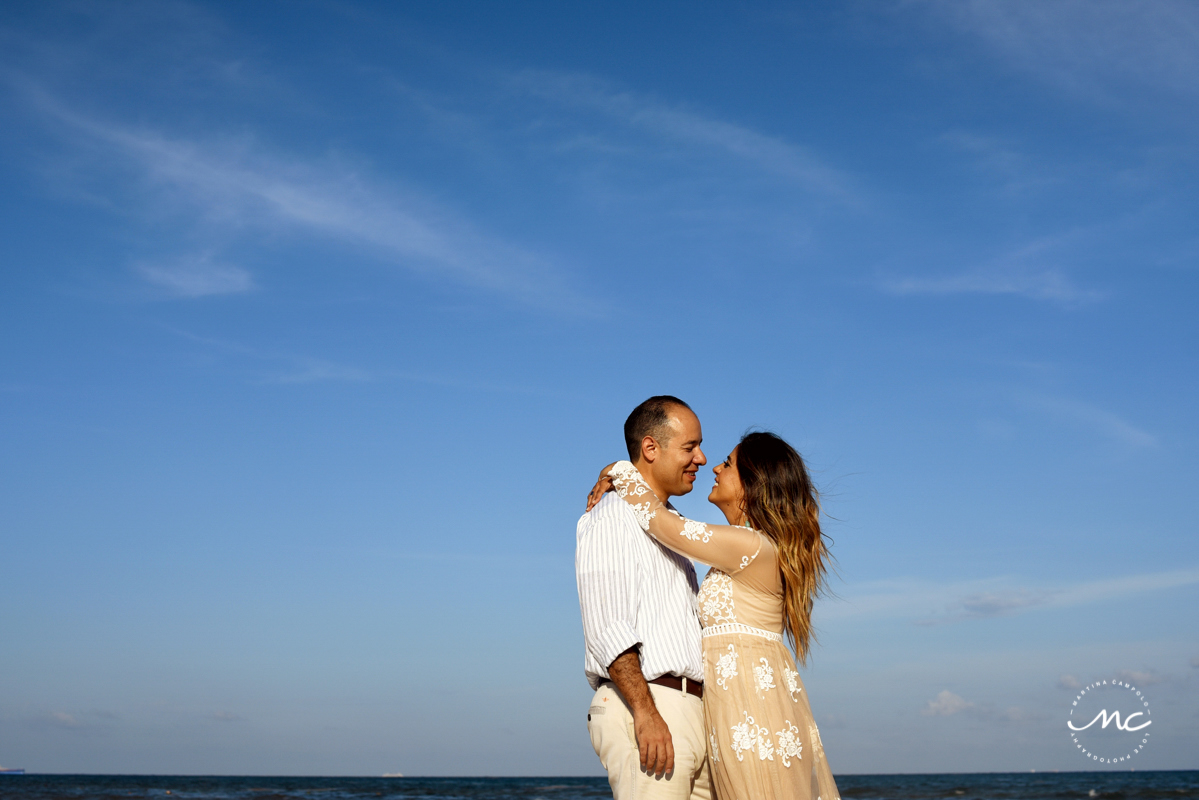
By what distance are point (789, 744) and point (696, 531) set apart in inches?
38.7

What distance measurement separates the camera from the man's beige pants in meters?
3.87

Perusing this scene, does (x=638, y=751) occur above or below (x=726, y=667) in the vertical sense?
below

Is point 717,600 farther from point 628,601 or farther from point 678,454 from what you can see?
point 678,454

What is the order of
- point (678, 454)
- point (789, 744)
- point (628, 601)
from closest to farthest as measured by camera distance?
point (628, 601), point (789, 744), point (678, 454)

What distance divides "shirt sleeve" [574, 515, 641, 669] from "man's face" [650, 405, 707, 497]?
422mm

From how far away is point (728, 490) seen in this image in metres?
4.62

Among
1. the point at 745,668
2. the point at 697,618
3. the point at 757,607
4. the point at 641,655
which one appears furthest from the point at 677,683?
the point at 757,607

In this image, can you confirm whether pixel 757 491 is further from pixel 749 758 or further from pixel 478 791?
pixel 478 791

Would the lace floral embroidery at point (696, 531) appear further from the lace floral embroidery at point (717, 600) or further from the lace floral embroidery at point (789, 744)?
the lace floral embroidery at point (789, 744)

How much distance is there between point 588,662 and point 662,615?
381mm

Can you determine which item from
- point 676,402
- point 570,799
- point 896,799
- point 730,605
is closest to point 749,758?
point 730,605

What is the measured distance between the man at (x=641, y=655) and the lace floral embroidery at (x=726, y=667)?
0.27ft

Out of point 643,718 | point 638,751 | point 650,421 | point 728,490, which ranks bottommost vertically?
point 638,751

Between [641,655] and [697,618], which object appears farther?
[697,618]
